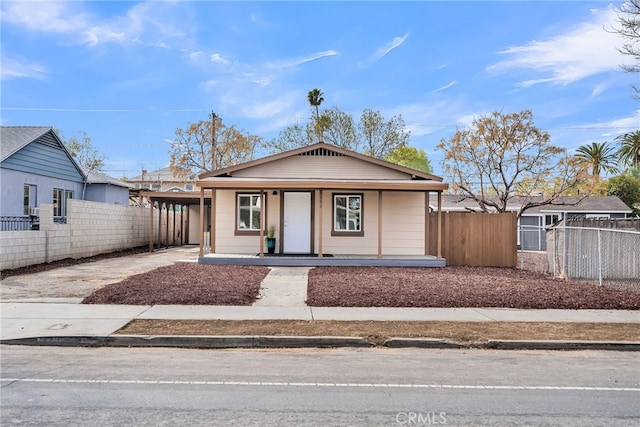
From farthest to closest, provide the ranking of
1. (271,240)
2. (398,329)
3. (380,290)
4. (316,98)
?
(316,98) < (271,240) < (380,290) < (398,329)

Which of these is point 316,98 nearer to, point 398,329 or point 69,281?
point 69,281

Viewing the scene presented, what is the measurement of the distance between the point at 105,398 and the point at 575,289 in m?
11.0

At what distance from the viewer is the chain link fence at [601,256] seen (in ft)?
43.7

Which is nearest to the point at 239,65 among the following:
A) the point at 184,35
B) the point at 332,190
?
the point at 184,35

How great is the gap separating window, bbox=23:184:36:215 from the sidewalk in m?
10.7

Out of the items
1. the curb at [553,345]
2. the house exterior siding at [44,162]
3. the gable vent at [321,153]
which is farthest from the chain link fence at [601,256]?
the house exterior siding at [44,162]

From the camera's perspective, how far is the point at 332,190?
1753 centimetres

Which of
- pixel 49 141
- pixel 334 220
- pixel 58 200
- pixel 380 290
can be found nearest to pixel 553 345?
pixel 380 290

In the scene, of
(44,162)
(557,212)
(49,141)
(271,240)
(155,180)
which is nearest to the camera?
(271,240)

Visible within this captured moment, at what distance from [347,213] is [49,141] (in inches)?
602

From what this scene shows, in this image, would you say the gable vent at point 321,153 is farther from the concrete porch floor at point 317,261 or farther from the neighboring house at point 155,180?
the neighboring house at point 155,180

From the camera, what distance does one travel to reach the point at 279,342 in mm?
7113

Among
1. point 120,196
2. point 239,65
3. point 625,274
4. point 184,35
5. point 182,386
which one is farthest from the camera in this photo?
point 239,65

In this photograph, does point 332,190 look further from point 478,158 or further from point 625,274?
point 478,158
